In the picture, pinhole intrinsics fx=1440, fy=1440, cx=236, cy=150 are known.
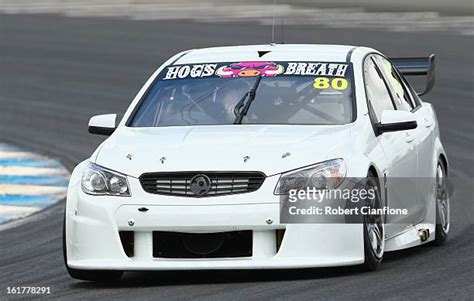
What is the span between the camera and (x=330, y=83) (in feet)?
29.6

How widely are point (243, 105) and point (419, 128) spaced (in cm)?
140

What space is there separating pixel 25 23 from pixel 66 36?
6.45 ft

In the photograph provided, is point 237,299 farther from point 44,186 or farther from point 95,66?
point 95,66

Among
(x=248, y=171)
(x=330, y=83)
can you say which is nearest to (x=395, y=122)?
(x=330, y=83)

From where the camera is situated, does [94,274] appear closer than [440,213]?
Yes

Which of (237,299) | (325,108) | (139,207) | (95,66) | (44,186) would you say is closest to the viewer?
(237,299)

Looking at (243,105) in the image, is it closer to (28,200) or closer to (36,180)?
(28,200)

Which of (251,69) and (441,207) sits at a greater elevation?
(251,69)

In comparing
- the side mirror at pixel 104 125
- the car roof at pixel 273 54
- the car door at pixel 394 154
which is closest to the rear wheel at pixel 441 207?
the car door at pixel 394 154

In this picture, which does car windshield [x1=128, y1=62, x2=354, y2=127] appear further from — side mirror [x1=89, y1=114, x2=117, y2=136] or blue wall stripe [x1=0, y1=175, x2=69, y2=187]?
blue wall stripe [x1=0, y1=175, x2=69, y2=187]

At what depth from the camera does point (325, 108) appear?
28.9ft

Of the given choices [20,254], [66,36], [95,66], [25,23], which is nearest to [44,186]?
[20,254]

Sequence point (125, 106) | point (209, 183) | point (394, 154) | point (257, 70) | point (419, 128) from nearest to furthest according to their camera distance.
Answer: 1. point (209, 183)
2. point (394, 154)
3. point (257, 70)
4. point (419, 128)
5. point (125, 106)

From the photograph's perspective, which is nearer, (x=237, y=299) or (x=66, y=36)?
(x=237, y=299)
